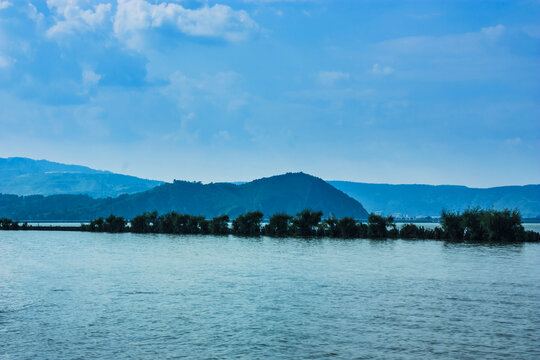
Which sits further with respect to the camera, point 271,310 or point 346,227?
point 346,227

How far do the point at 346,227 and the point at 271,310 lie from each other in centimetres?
8848

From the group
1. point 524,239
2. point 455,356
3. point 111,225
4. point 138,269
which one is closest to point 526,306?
point 455,356

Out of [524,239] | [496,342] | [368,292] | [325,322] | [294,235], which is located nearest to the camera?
[496,342]

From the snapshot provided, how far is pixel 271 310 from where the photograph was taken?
3478 centimetres

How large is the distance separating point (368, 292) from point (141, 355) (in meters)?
21.8

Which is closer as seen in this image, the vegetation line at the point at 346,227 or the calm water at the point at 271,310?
the calm water at the point at 271,310

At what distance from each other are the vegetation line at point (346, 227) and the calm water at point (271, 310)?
43.9 metres

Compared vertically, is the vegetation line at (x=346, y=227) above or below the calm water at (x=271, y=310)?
above

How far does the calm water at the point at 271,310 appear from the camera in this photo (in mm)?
25750

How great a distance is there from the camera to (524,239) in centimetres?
10281

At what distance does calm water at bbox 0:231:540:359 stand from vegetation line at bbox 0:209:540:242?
43.9 metres

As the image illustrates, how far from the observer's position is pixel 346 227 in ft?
399

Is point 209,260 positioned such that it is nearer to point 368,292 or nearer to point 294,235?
point 368,292

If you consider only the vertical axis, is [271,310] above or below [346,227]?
below
